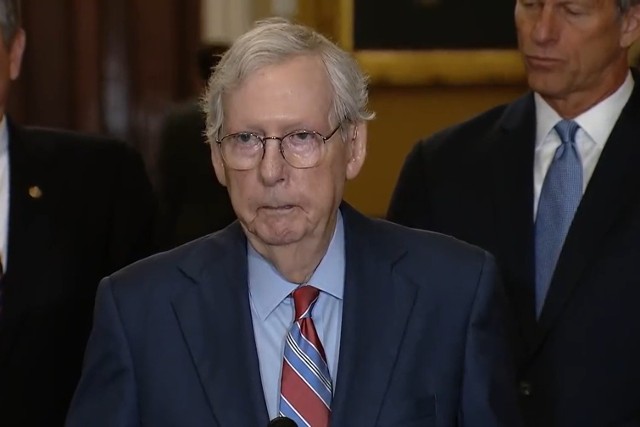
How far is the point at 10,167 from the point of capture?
10.7 ft

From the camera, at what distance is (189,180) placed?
4.45m

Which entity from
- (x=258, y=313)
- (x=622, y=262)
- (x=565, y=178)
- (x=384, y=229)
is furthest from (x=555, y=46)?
(x=258, y=313)

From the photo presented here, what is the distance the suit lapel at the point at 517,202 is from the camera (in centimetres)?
320

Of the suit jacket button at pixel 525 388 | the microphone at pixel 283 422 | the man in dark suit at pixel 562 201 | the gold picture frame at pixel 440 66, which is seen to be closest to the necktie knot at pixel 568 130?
the man in dark suit at pixel 562 201

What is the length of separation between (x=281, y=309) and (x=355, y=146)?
32 cm

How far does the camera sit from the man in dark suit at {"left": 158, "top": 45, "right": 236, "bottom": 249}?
438cm

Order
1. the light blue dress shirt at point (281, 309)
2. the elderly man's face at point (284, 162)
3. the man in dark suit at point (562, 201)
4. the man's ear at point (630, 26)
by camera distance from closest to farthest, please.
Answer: the elderly man's face at point (284, 162)
the light blue dress shirt at point (281, 309)
the man in dark suit at point (562, 201)
the man's ear at point (630, 26)

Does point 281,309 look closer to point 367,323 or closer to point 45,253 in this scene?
point 367,323

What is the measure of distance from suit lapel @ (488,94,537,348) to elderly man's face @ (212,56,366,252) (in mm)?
866

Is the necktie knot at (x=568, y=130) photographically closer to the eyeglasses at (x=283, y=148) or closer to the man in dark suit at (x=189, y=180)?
the eyeglasses at (x=283, y=148)

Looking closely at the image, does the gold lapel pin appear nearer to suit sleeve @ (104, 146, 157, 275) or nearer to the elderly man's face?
suit sleeve @ (104, 146, 157, 275)

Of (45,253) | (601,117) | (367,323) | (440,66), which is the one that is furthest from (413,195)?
(440,66)

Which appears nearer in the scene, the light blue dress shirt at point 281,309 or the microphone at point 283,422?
the microphone at point 283,422

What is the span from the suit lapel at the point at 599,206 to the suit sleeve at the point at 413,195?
39 centimetres
